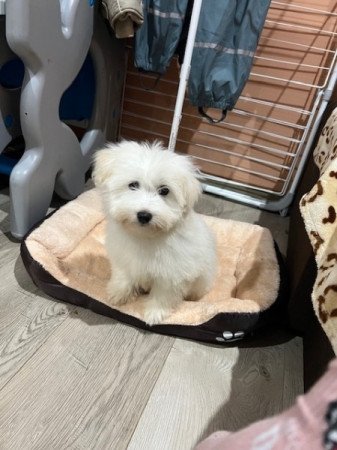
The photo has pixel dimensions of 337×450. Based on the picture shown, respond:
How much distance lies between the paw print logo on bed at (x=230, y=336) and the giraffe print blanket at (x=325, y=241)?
432 millimetres

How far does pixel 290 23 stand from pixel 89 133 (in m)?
1.10

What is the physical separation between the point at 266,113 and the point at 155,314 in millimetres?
1324

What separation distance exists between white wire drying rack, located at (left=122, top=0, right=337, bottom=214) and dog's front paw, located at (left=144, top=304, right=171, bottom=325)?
0.87m

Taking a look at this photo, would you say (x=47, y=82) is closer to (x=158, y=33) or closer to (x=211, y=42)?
(x=158, y=33)

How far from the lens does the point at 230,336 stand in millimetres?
1144

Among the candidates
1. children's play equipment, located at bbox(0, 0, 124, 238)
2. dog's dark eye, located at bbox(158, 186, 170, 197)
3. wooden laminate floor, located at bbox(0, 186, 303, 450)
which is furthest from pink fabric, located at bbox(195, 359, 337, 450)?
children's play equipment, located at bbox(0, 0, 124, 238)

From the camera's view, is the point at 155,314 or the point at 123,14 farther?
the point at 123,14

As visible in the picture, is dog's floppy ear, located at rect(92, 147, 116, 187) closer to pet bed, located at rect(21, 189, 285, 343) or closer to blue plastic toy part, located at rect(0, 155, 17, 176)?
pet bed, located at rect(21, 189, 285, 343)

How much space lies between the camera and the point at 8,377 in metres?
0.97

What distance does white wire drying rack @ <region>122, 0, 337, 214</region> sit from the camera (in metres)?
1.77

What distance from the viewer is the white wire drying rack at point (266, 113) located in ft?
5.82

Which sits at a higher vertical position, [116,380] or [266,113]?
[266,113]

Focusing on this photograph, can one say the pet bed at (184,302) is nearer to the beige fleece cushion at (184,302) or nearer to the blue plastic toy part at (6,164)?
the beige fleece cushion at (184,302)

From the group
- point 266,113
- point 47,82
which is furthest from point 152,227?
point 266,113
